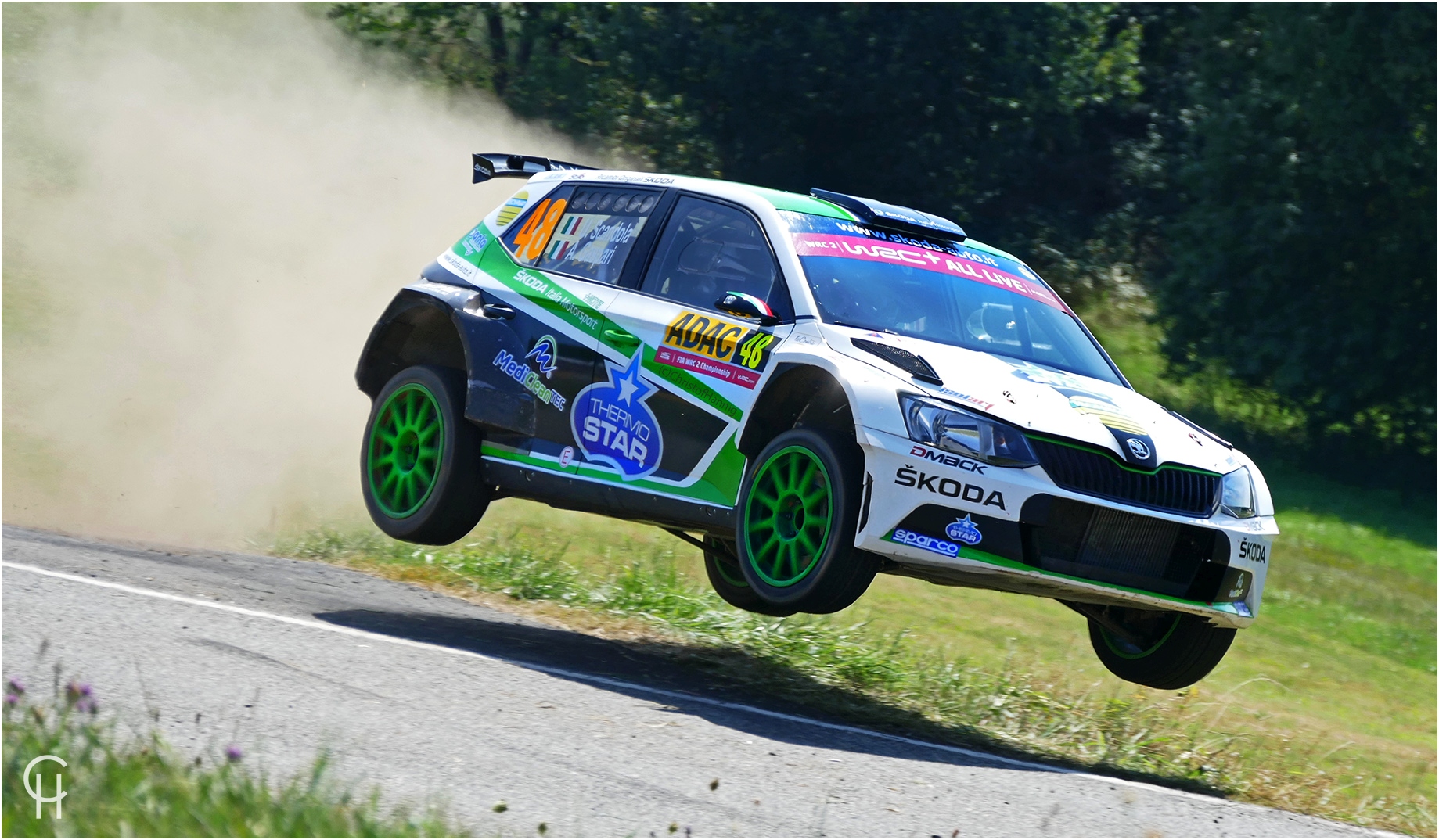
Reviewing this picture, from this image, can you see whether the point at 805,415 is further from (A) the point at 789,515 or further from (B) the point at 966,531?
(B) the point at 966,531

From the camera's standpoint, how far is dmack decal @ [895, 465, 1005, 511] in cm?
635

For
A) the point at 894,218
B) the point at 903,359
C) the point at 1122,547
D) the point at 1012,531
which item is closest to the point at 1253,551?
the point at 1122,547

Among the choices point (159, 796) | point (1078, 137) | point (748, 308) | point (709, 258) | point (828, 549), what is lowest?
point (159, 796)

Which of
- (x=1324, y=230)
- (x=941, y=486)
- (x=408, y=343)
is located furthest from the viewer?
(x=1324, y=230)

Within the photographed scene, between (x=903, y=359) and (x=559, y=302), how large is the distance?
83.6 inches

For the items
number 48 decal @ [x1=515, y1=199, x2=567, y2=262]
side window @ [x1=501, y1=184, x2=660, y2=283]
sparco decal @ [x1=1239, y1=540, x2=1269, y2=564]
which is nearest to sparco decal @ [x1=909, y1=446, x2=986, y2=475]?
sparco decal @ [x1=1239, y1=540, x2=1269, y2=564]

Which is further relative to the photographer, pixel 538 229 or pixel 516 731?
pixel 538 229

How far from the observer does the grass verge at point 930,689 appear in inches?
291

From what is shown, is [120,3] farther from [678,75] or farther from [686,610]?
[686,610]

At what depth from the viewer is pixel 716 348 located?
7270 mm

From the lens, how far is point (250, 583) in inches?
330

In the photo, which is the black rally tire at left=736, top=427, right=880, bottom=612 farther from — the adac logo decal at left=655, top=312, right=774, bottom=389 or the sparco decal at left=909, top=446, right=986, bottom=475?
the adac logo decal at left=655, top=312, right=774, bottom=389

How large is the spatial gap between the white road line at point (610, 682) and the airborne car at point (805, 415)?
59 cm

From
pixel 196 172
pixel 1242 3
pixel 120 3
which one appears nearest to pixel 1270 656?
pixel 196 172
